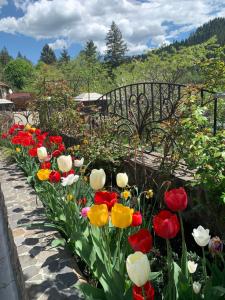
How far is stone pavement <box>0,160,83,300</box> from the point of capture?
224 centimetres

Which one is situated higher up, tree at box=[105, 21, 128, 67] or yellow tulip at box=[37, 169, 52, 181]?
tree at box=[105, 21, 128, 67]

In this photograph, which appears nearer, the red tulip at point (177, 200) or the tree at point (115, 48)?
the red tulip at point (177, 200)

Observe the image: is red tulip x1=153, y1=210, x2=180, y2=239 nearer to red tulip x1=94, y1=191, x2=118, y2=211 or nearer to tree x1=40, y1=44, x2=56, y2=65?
red tulip x1=94, y1=191, x2=118, y2=211

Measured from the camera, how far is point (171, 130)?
3756 mm

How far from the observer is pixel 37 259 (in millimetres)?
2674

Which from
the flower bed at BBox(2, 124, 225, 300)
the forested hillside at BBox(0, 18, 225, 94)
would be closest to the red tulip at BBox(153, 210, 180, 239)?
the flower bed at BBox(2, 124, 225, 300)

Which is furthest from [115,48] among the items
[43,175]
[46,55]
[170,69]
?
[43,175]

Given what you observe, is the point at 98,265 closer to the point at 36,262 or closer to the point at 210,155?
the point at 36,262

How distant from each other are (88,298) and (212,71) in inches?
231

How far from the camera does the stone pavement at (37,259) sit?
2241mm

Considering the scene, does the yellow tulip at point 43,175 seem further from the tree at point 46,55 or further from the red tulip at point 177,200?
the tree at point 46,55

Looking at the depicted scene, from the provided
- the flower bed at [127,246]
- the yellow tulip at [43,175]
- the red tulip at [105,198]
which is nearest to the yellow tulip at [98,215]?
the flower bed at [127,246]

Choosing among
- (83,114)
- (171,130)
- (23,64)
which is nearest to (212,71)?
(83,114)

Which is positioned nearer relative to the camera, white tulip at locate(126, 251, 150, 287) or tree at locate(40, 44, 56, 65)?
white tulip at locate(126, 251, 150, 287)
